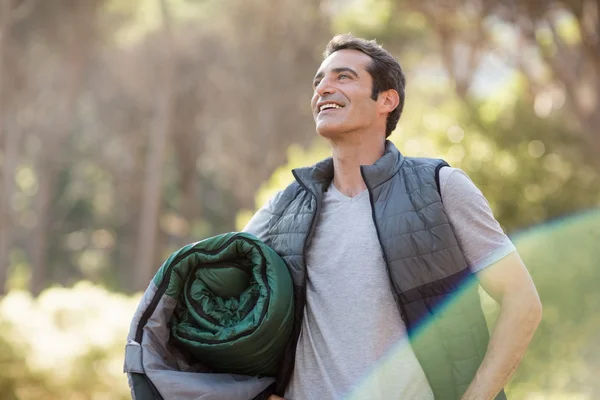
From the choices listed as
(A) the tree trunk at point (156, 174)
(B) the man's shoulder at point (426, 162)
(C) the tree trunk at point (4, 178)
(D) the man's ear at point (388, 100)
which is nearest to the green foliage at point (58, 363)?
(D) the man's ear at point (388, 100)

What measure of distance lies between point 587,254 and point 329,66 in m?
5.29

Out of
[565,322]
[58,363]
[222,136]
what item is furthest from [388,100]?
[222,136]

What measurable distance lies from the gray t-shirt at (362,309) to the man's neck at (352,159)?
146mm

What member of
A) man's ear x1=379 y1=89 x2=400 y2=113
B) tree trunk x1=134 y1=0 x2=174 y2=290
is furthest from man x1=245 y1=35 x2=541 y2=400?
tree trunk x1=134 y1=0 x2=174 y2=290

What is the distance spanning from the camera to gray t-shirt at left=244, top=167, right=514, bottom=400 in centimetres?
221

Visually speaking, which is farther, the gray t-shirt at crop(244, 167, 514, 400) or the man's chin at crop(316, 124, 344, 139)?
the man's chin at crop(316, 124, 344, 139)

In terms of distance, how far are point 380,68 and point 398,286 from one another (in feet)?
2.41

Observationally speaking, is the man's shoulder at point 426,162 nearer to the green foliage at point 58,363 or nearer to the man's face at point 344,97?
the man's face at point 344,97

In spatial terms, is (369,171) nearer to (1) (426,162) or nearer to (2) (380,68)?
(1) (426,162)

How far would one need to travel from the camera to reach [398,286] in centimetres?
220

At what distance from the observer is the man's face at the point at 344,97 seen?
2.51 meters

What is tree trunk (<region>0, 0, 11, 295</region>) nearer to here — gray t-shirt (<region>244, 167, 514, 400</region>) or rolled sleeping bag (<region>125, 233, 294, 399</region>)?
rolled sleeping bag (<region>125, 233, 294, 399</region>)

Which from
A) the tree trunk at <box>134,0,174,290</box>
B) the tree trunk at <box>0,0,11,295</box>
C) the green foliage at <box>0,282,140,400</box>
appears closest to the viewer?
the green foliage at <box>0,282,140,400</box>

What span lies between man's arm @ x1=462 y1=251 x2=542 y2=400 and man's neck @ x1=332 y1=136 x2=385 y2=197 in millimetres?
511
